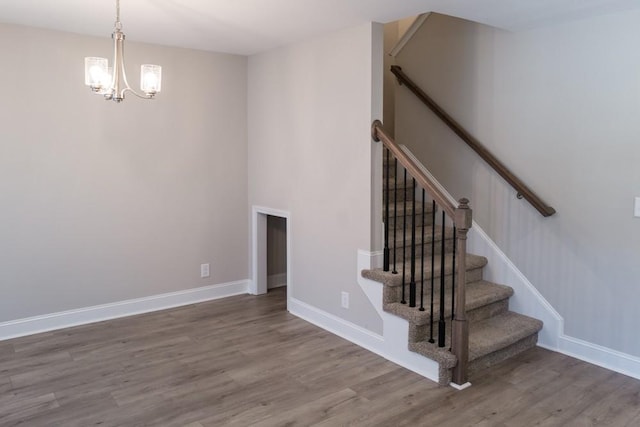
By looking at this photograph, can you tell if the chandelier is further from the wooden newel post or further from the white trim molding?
the white trim molding

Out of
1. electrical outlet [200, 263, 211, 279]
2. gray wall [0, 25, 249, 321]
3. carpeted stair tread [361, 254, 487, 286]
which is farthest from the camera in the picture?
electrical outlet [200, 263, 211, 279]

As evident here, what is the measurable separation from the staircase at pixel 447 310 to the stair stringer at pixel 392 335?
5 cm

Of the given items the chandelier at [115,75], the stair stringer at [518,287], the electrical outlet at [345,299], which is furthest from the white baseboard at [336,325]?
the chandelier at [115,75]

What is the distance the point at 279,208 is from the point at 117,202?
1359mm

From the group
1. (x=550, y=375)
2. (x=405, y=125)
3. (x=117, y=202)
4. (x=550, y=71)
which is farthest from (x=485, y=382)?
(x=117, y=202)

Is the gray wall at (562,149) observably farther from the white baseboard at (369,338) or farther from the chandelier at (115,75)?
the chandelier at (115,75)

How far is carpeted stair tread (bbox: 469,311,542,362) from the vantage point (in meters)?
3.19

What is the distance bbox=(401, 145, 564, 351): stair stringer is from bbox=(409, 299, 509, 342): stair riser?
0.44 feet

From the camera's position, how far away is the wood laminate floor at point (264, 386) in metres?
2.68

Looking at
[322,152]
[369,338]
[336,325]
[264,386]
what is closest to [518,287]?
[369,338]

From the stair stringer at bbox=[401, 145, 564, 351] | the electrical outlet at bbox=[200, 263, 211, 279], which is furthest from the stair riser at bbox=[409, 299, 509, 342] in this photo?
the electrical outlet at bbox=[200, 263, 211, 279]

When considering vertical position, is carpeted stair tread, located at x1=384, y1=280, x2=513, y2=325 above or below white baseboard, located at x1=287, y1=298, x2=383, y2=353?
above

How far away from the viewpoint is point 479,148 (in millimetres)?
3895

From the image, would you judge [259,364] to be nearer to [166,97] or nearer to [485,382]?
[485,382]
